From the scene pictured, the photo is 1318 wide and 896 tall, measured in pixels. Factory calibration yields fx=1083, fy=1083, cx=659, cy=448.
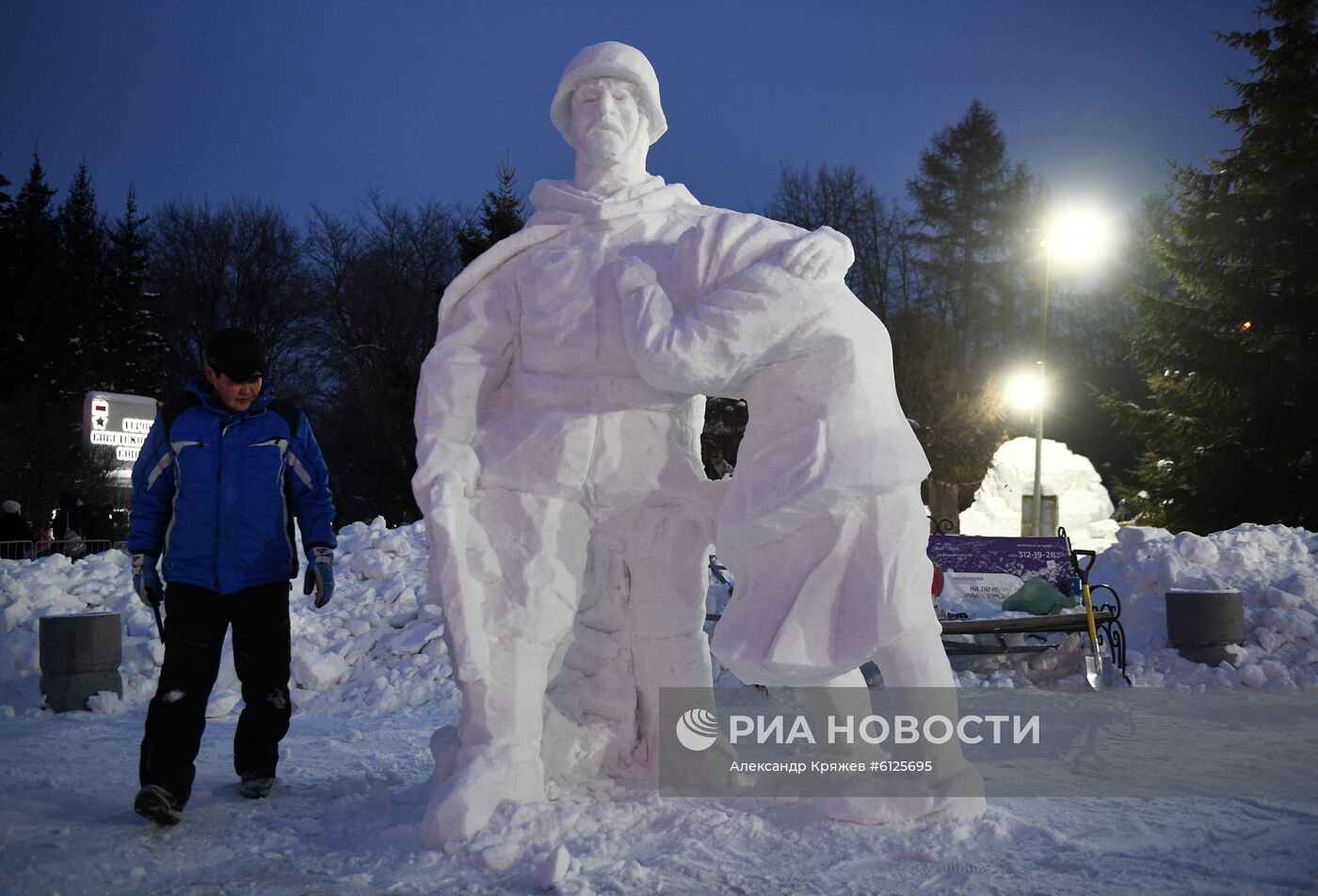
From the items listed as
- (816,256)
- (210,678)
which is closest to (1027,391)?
(816,256)

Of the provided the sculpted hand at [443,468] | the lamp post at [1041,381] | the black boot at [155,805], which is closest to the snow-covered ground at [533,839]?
the black boot at [155,805]

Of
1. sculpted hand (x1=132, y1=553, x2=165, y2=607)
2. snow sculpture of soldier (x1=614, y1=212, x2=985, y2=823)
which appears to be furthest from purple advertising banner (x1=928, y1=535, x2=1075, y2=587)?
sculpted hand (x1=132, y1=553, x2=165, y2=607)

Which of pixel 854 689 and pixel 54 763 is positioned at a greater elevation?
pixel 854 689

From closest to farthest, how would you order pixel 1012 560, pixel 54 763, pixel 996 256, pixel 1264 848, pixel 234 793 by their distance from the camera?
pixel 1264 848
pixel 234 793
pixel 54 763
pixel 1012 560
pixel 996 256

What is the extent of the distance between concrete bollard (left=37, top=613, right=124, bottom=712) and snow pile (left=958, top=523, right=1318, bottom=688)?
17.7 ft

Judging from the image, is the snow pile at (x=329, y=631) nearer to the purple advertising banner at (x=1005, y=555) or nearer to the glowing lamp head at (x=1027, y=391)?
the purple advertising banner at (x=1005, y=555)

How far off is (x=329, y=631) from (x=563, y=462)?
4.58 m

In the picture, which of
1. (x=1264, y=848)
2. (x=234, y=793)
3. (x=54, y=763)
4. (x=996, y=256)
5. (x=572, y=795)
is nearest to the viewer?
(x=1264, y=848)

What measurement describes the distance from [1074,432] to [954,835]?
87.4 ft

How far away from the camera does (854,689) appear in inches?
149

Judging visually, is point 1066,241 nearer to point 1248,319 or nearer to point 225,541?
point 1248,319

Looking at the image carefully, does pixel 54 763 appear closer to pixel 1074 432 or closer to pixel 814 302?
pixel 814 302

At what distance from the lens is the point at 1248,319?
1709 cm

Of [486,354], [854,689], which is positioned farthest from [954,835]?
[486,354]
